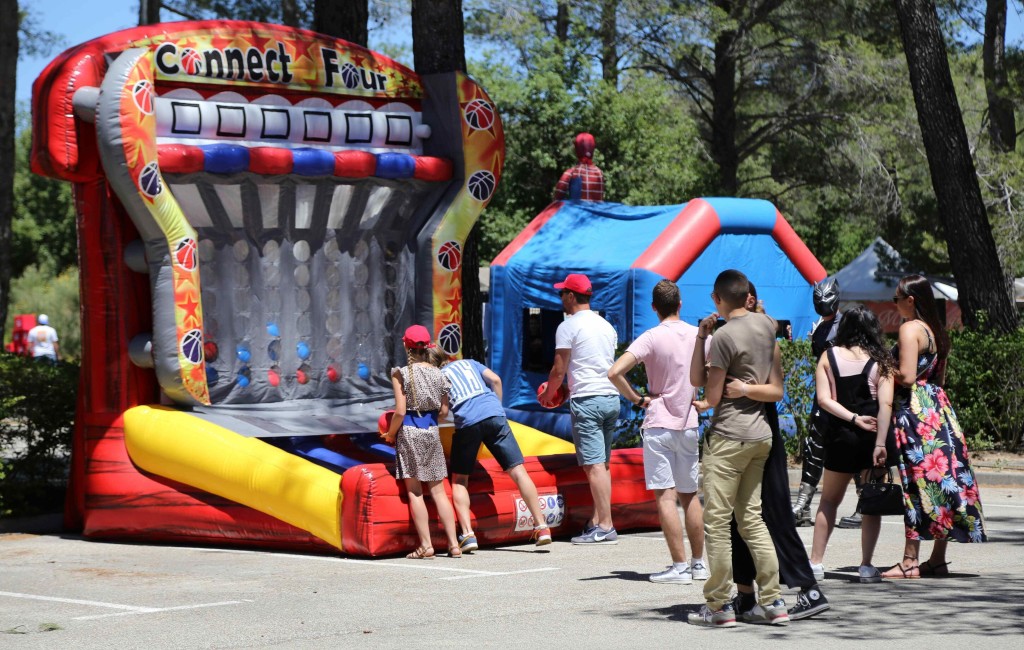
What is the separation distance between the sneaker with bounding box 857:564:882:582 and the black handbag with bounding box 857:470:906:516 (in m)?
0.35

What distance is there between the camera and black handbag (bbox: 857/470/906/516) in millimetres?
8164

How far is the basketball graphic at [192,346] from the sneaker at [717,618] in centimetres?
533

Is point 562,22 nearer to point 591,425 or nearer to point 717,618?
point 591,425

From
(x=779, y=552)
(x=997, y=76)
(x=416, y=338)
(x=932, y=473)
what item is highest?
(x=997, y=76)

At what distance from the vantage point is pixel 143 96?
10.8m

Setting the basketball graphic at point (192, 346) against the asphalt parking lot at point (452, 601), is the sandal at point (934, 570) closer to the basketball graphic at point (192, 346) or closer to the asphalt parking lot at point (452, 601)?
the asphalt parking lot at point (452, 601)

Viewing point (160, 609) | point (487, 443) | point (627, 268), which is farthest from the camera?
point (627, 268)

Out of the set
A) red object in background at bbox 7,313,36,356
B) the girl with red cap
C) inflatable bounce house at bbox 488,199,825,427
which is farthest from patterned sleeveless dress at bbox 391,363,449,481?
red object in background at bbox 7,313,36,356

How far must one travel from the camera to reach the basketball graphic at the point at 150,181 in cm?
1076

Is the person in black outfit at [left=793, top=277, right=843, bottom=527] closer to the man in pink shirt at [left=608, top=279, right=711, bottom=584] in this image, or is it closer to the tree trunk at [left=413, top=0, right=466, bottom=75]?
the man in pink shirt at [left=608, top=279, right=711, bottom=584]

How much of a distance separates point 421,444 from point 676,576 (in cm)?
206

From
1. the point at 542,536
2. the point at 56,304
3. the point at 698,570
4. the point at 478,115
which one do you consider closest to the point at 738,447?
the point at 698,570

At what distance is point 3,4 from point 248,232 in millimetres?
7701

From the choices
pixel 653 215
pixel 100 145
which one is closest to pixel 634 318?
pixel 653 215
